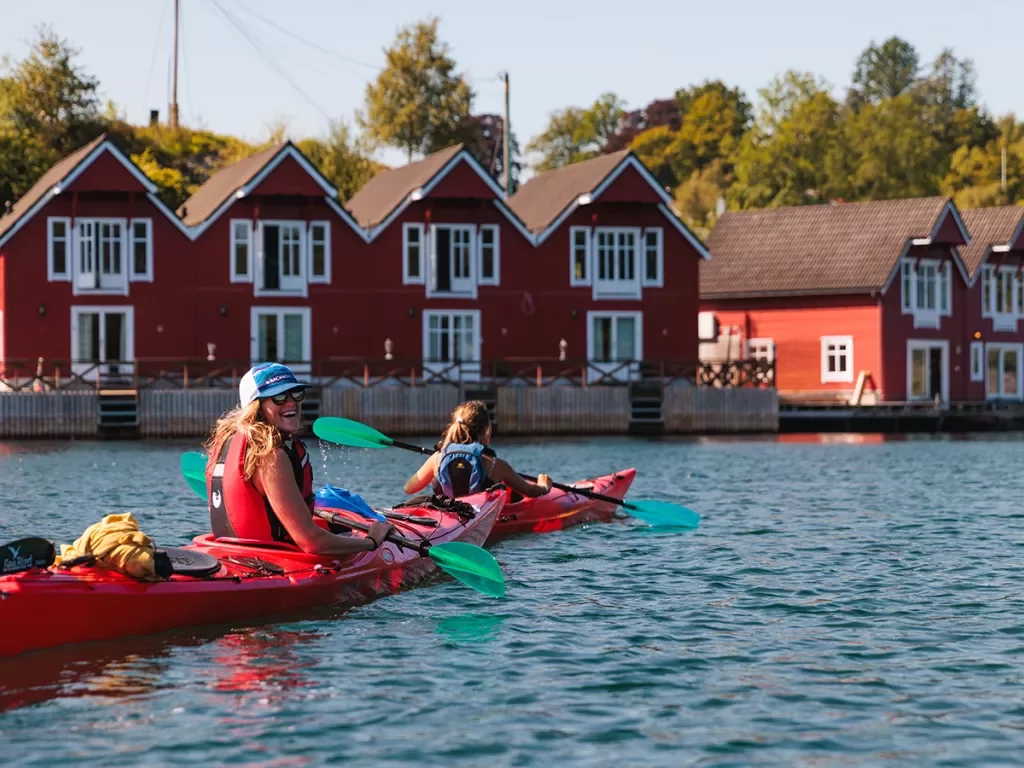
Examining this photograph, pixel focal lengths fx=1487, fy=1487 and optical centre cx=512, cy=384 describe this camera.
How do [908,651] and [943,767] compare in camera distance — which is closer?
[943,767]

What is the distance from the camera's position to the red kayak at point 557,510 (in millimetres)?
17219

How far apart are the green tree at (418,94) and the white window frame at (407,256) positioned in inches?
1403

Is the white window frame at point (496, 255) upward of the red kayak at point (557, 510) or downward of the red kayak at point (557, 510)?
upward

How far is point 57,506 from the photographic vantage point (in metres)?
20.5

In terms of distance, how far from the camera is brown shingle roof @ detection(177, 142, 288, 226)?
4353 cm

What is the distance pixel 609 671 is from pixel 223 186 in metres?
39.3

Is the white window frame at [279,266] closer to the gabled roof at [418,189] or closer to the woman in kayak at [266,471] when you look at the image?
the gabled roof at [418,189]

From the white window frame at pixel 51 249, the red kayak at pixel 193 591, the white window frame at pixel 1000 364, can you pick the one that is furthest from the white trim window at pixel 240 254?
the red kayak at pixel 193 591

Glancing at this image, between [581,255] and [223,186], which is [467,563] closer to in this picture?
[581,255]

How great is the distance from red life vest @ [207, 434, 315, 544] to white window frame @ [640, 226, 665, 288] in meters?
37.7

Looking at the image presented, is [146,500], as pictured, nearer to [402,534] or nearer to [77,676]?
[402,534]

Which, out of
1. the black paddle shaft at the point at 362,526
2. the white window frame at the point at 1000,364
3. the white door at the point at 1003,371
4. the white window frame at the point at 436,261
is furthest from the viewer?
the white door at the point at 1003,371

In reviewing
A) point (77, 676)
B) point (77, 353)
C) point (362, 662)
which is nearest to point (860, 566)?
point (362, 662)

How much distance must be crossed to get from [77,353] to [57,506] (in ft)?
74.7
